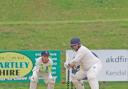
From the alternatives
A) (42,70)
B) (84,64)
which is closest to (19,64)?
(42,70)

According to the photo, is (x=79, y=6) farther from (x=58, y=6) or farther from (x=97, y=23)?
(x=97, y=23)

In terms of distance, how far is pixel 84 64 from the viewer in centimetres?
1573

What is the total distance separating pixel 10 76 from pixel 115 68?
12.3ft

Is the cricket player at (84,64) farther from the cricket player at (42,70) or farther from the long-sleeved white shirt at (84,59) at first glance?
the cricket player at (42,70)

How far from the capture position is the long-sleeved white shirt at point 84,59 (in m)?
15.5

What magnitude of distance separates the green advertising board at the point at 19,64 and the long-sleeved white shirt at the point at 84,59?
374cm

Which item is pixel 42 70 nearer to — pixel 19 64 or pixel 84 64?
pixel 84 64

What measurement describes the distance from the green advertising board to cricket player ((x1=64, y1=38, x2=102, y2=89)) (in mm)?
3543

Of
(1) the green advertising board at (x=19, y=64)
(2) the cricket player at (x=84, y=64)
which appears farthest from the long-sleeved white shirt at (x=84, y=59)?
(1) the green advertising board at (x=19, y=64)

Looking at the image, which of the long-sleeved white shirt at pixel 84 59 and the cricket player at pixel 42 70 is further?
the cricket player at pixel 42 70

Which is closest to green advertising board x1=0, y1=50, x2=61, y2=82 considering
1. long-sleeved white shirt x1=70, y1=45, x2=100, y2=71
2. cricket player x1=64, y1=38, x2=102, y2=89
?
cricket player x1=64, y1=38, x2=102, y2=89

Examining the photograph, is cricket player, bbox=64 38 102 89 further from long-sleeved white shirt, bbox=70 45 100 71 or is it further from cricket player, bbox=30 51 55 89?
cricket player, bbox=30 51 55 89

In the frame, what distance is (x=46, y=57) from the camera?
16.7 meters

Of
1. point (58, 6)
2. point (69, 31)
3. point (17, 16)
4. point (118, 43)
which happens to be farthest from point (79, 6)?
point (118, 43)
